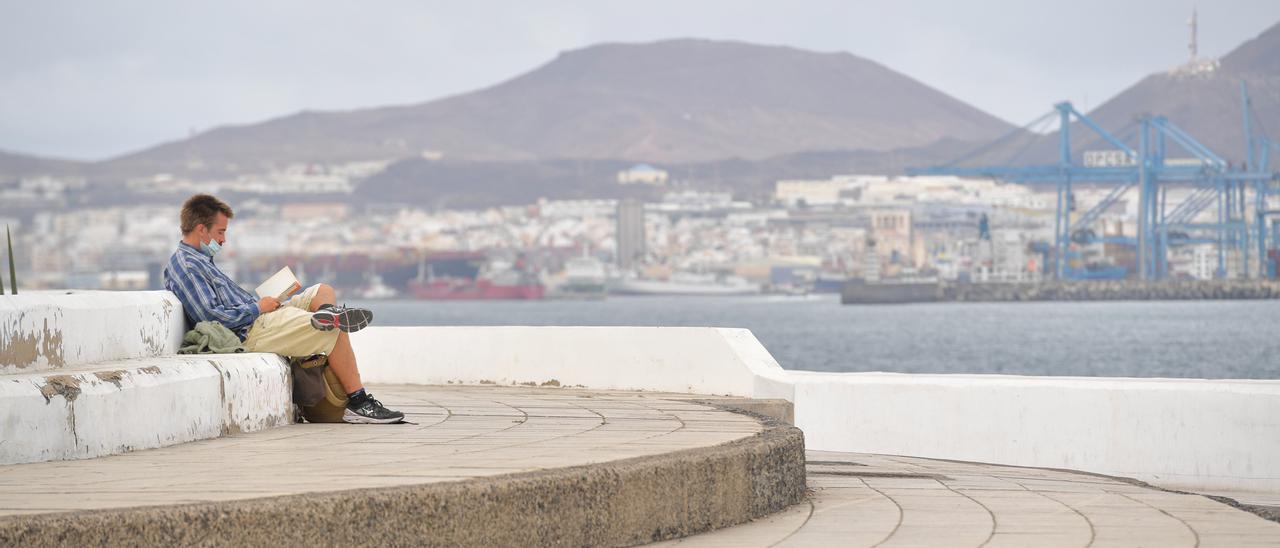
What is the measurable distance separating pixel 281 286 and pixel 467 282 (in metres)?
117

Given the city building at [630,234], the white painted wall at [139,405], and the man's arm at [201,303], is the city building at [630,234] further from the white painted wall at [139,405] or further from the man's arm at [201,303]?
the white painted wall at [139,405]

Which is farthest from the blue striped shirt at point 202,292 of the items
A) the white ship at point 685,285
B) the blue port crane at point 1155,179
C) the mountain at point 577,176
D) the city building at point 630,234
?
the mountain at point 577,176

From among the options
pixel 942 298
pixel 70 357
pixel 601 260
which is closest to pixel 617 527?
pixel 70 357

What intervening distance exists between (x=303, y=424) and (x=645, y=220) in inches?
5508

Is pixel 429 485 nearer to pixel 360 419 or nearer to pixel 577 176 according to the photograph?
pixel 360 419

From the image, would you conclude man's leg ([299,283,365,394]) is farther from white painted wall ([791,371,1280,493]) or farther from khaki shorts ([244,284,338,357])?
white painted wall ([791,371,1280,493])

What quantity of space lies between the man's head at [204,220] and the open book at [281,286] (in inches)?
7.6

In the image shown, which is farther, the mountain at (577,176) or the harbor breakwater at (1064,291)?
the mountain at (577,176)

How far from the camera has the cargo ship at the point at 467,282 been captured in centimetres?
11856

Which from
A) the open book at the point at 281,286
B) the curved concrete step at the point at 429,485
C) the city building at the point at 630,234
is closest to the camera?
the curved concrete step at the point at 429,485

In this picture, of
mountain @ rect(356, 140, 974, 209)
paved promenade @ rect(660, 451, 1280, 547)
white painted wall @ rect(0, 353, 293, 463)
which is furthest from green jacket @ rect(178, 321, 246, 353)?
mountain @ rect(356, 140, 974, 209)

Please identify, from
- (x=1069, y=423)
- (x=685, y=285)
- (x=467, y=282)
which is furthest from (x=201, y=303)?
(x=685, y=285)

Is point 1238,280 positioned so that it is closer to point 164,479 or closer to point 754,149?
point 754,149

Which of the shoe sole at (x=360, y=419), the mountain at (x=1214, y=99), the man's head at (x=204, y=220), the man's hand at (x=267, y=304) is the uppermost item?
the mountain at (x=1214, y=99)
